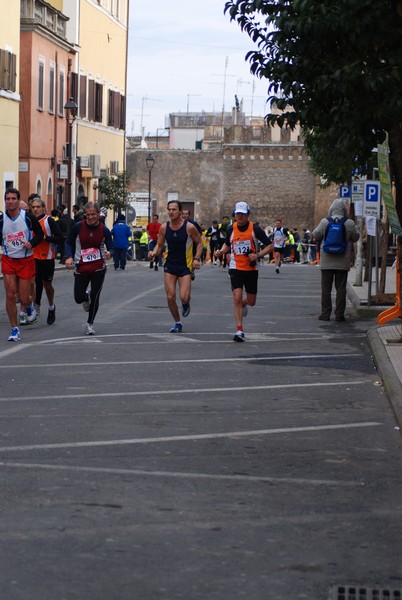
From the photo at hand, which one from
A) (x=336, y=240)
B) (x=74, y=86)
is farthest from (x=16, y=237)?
(x=74, y=86)

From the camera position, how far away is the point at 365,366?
14.9m

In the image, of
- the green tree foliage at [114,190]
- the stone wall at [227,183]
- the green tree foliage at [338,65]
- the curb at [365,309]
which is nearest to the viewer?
the green tree foliage at [338,65]

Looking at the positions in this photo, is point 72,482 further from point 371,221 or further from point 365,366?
point 371,221

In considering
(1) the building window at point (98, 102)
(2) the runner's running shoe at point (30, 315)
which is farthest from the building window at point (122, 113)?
(2) the runner's running shoe at point (30, 315)

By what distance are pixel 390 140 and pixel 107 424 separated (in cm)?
635

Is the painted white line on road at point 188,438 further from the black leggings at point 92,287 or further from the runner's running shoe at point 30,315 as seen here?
the runner's running shoe at point 30,315

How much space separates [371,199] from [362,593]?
1782 cm

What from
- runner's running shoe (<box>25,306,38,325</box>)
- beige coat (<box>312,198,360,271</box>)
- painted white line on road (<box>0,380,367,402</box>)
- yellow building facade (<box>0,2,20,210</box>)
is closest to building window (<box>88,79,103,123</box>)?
yellow building facade (<box>0,2,20,210</box>)

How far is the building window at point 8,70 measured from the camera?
43.6 m

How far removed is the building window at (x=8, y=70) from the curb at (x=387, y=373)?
28057 millimetres

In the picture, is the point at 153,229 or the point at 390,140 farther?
the point at 153,229

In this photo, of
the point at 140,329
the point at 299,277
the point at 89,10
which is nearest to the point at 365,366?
the point at 140,329

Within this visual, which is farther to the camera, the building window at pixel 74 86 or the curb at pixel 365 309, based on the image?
the building window at pixel 74 86

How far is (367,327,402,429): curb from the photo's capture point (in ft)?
36.6
